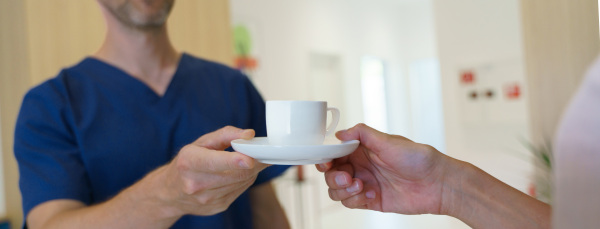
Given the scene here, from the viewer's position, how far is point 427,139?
7781 mm

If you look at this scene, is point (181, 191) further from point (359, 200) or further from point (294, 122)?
point (359, 200)

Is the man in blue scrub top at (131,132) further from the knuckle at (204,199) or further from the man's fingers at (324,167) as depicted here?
the man's fingers at (324,167)

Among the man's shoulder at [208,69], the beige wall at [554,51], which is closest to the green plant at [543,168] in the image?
the beige wall at [554,51]

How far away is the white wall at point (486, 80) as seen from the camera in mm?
3469

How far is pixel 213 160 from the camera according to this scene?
55cm

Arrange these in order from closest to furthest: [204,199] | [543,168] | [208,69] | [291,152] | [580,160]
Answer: [580,160]
[291,152]
[204,199]
[208,69]
[543,168]

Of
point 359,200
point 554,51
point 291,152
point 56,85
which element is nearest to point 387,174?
point 359,200

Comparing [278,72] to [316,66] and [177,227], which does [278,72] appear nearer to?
[316,66]

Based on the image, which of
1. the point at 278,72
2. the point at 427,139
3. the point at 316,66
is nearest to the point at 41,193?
the point at 278,72

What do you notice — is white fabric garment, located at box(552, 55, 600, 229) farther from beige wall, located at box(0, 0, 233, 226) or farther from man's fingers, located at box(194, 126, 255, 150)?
beige wall, located at box(0, 0, 233, 226)

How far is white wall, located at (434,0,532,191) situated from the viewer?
3.47 m

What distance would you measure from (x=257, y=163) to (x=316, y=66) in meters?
4.71

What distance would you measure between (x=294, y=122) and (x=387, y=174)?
0.23 metres

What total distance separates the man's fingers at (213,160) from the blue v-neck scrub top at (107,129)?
1.44ft
